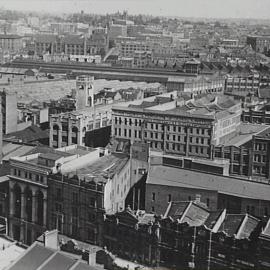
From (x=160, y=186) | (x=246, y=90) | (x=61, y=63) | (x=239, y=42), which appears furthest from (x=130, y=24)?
(x=160, y=186)

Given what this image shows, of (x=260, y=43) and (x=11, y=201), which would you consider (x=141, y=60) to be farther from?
(x=11, y=201)

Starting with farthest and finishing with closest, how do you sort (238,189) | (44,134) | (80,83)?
(80,83), (44,134), (238,189)

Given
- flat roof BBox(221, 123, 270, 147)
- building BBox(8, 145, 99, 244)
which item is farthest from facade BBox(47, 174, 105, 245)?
flat roof BBox(221, 123, 270, 147)

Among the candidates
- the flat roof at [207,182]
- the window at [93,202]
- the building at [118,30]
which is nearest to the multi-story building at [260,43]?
the building at [118,30]

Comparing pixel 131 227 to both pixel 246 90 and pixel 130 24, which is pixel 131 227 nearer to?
pixel 246 90

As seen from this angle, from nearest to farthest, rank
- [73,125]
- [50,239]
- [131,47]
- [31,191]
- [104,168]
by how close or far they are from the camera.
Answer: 1. [50,239]
2. [31,191]
3. [104,168]
4. [73,125]
5. [131,47]

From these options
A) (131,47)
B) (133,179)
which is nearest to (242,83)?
(133,179)

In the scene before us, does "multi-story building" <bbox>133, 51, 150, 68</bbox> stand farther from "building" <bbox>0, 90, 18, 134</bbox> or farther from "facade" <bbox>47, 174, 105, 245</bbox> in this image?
"facade" <bbox>47, 174, 105, 245</bbox>
